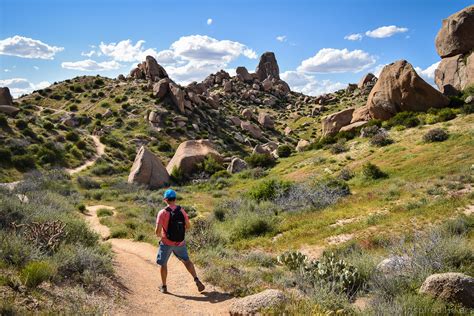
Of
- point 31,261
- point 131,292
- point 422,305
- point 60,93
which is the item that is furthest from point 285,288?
point 60,93

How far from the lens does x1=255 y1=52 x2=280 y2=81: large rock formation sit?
112 metres

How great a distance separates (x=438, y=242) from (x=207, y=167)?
92.5 feet

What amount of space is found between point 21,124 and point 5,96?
975 centimetres

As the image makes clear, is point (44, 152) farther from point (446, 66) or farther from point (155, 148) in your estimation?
point (446, 66)

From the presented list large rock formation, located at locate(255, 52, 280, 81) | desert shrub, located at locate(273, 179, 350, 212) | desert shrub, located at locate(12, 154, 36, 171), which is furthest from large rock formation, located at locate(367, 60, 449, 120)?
large rock formation, located at locate(255, 52, 280, 81)

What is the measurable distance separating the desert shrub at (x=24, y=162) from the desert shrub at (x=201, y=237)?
84.8ft

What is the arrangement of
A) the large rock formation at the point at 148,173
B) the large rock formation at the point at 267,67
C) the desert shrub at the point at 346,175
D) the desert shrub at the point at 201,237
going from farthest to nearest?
the large rock formation at the point at 267,67, the large rock formation at the point at 148,173, the desert shrub at the point at 346,175, the desert shrub at the point at 201,237

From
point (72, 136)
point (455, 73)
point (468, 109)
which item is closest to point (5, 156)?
point (72, 136)

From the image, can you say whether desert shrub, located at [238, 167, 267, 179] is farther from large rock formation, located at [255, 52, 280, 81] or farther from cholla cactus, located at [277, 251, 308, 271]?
large rock formation, located at [255, 52, 280, 81]

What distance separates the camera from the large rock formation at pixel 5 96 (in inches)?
1801

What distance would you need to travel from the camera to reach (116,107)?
2207 inches

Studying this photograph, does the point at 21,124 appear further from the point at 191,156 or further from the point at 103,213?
the point at 103,213

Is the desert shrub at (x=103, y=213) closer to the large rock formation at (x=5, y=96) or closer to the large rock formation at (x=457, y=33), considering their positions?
the large rock formation at (x=5, y=96)

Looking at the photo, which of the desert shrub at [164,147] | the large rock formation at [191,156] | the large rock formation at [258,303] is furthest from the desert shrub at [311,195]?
the desert shrub at [164,147]
